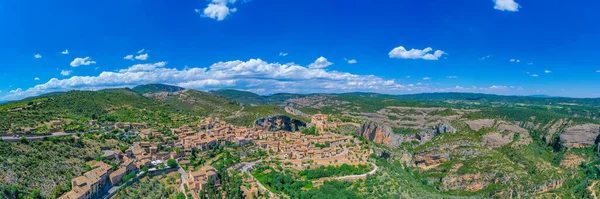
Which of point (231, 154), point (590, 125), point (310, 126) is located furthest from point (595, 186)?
point (231, 154)

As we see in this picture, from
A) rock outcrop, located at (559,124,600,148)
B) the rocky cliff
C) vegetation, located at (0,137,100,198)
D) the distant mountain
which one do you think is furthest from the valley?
the distant mountain

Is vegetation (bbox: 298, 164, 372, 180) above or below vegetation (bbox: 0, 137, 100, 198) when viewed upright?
below

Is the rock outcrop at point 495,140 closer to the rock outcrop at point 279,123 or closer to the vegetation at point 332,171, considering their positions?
the vegetation at point 332,171

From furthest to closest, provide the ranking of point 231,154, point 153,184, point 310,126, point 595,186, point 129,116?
point 310,126 → point 129,116 → point 595,186 → point 231,154 → point 153,184

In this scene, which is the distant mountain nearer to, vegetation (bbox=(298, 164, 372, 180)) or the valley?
the valley

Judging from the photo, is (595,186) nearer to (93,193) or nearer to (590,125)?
(590,125)
